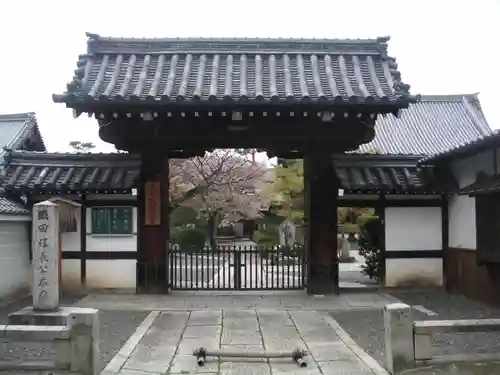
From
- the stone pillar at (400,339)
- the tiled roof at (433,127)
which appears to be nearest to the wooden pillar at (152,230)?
the stone pillar at (400,339)

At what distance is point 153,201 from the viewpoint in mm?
12250

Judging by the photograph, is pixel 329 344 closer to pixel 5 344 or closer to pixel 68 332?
pixel 68 332

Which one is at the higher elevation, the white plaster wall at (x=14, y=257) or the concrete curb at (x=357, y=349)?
the white plaster wall at (x=14, y=257)

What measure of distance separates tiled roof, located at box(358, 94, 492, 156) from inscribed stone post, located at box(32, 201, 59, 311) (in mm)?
18787

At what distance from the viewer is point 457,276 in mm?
12117

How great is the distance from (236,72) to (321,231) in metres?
3.97

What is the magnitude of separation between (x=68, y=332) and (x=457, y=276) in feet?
29.1

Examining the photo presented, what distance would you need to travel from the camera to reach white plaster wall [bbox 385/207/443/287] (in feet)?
41.6

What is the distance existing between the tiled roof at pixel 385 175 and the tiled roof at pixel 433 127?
1273 cm

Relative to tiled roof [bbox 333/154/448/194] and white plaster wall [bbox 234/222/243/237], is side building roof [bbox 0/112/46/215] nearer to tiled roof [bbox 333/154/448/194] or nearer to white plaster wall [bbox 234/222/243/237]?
tiled roof [bbox 333/154/448/194]

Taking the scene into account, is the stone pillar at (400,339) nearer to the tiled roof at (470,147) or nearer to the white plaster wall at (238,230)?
the tiled roof at (470,147)

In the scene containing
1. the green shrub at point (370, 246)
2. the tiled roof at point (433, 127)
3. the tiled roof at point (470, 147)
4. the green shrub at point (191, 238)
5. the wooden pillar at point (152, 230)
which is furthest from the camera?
the green shrub at point (191, 238)

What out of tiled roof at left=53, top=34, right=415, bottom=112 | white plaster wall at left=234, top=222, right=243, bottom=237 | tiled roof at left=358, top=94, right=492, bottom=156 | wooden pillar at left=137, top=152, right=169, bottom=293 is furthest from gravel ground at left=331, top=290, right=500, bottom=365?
white plaster wall at left=234, top=222, right=243, bottom=237

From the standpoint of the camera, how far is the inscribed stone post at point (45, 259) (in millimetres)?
8500
